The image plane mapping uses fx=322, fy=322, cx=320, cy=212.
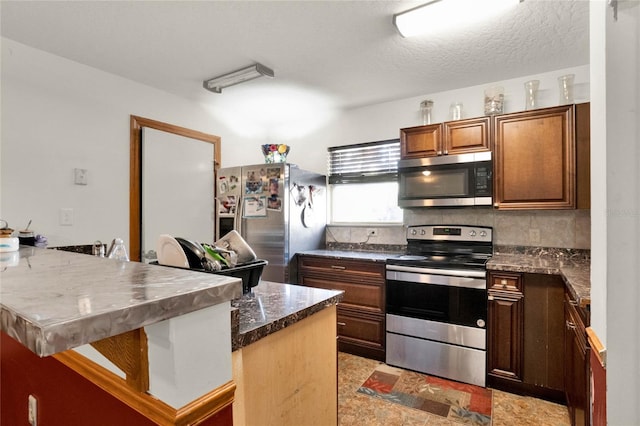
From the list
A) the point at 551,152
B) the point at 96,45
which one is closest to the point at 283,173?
the point at 96,45

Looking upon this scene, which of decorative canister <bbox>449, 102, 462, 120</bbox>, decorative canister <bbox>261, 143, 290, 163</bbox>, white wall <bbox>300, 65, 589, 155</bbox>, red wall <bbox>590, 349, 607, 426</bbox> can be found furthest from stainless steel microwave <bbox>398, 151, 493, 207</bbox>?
red wall <bbox>590, 349, 607, 426</bbox>

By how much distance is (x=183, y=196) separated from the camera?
3.27 m

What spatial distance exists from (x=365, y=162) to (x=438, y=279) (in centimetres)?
153

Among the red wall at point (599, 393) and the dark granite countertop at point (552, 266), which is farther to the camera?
the dark granite countertop at point (552, 266)

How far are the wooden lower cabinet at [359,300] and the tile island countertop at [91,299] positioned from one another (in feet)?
7.25

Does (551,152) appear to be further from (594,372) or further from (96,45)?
(96,45)

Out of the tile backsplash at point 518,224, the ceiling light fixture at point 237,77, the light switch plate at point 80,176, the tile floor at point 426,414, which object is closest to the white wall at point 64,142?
the light switch plate at point 80,176

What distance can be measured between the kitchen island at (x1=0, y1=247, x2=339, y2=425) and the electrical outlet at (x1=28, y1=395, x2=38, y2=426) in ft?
0.95

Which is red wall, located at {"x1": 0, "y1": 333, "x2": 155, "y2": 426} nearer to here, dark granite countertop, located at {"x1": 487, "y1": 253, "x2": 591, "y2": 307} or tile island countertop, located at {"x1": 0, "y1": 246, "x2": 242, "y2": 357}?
tile island countertop, located at {"x1": 0, "y1": 246, "x2": 242, "y2": 357}

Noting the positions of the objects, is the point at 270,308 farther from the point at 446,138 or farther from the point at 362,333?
the point at 446,138

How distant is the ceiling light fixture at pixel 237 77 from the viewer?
2.57 meters

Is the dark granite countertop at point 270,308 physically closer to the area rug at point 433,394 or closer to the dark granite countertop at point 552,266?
the dark granite countertop at point 552,266

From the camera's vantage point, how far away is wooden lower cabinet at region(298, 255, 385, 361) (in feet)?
9.11

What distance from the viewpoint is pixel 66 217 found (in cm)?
245
